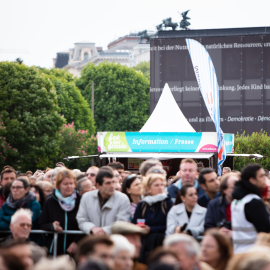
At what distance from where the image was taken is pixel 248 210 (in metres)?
6.04

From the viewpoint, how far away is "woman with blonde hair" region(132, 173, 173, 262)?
6879mm

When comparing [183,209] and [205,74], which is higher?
[205,74]

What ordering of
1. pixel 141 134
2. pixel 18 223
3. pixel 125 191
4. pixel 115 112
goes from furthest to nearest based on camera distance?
pixel 115 112, pixel 141 134, pixel 125 191, pixel 18 223

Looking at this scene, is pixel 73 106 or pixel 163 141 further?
pixel 73 106

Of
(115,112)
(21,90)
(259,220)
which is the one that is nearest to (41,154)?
(21,90)

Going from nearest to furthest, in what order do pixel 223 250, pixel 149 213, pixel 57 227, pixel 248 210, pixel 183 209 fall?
1. pixel 223 250
2. pixel 248 210
3. pixel 183 209
4. pixel 149 213
5. pixel 57 227

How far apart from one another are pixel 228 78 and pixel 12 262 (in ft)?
109

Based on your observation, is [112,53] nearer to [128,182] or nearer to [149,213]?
[128,182]

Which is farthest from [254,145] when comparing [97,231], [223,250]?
[223,250]

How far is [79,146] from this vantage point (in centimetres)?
4012

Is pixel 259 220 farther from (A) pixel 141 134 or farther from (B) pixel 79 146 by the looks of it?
(B) pixel 79 146

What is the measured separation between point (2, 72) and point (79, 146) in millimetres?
8341

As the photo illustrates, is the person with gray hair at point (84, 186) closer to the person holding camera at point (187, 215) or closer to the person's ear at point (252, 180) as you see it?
the person holding camera at point (187, 215)

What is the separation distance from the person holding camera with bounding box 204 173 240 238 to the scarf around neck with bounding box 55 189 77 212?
188cm
